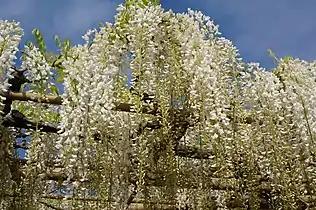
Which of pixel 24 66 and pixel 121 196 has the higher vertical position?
pixel 24 66

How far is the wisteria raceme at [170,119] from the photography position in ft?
9.88

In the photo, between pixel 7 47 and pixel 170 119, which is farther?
pixel 170 119

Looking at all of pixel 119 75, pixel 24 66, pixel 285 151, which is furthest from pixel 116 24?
pixel 285 151

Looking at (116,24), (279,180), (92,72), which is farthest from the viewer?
(279,180)

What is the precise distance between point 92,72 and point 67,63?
15cm

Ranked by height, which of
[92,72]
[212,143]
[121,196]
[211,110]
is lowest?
[121,196]

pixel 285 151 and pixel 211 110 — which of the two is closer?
pixel 211 110

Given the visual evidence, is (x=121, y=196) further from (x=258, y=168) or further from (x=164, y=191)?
(x=258, y=168)

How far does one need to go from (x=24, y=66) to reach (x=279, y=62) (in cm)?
165

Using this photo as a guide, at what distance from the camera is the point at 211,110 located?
10.2 ft

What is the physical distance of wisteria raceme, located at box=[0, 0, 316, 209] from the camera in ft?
9.88

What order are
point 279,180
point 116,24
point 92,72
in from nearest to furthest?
point 92,72 → point 116,24 → point 279,180

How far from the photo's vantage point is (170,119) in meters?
3.26

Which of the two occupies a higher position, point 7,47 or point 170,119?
point 7,47
